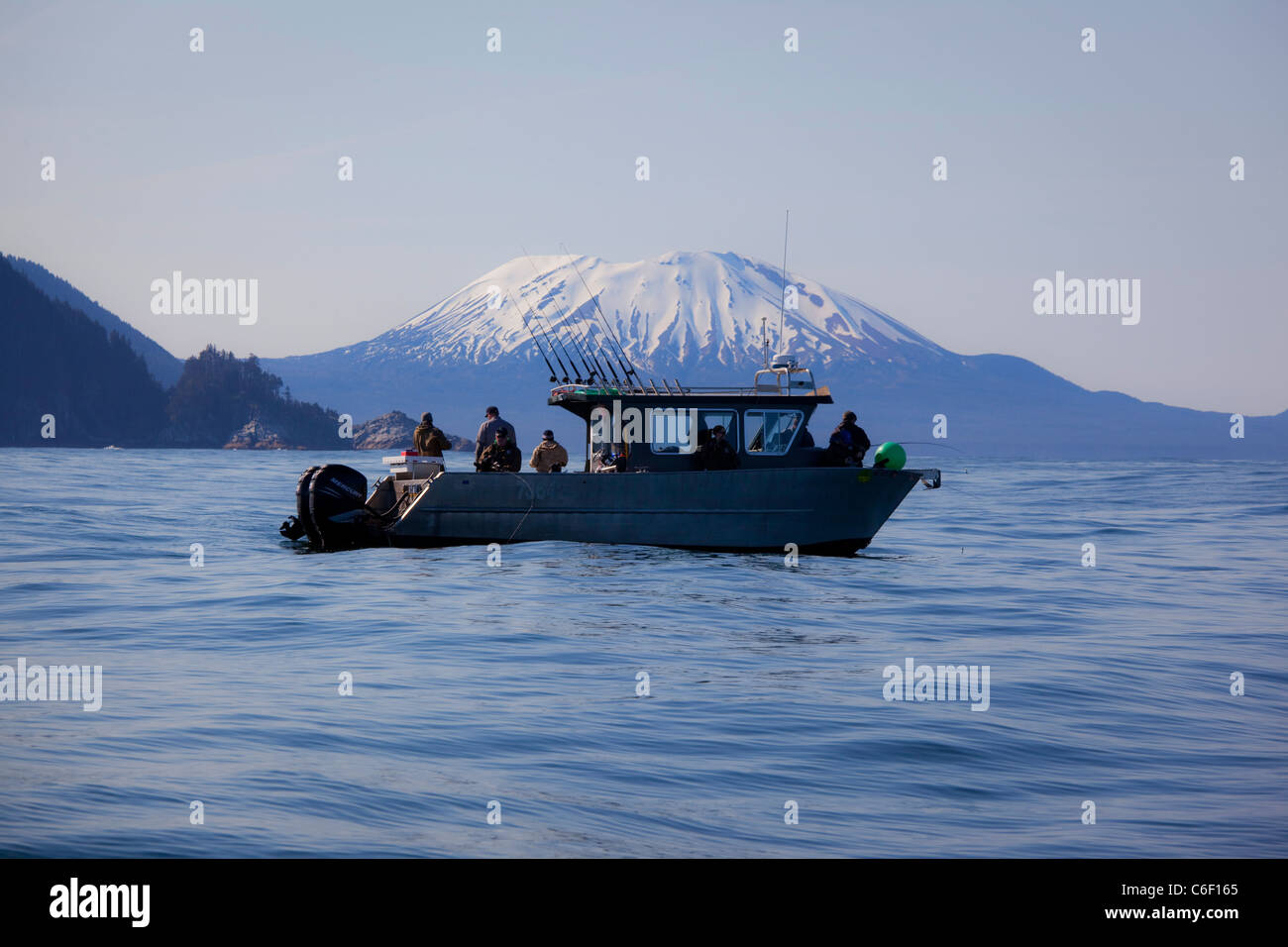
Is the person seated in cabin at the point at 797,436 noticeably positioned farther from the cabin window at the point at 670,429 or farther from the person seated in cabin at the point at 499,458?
the person seated in cabin at the point at 499,458

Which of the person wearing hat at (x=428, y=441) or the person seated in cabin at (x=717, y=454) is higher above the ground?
the person wearing hat at (x=428, y=441)

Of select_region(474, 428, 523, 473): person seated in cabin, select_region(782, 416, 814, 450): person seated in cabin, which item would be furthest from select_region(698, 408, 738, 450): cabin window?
select_region(474, 428, 523, 473): person seated in cabin

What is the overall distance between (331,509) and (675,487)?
299 inches

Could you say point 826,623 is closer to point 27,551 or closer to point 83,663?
point 83,663

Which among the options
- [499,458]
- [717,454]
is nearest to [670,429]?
[717,454]

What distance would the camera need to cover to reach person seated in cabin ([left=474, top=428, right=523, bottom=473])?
23062 millimetres

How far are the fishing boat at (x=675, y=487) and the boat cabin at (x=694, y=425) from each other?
2cm

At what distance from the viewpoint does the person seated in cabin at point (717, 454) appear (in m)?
21.8

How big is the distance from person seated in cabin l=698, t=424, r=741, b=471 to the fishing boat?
20 centimetres

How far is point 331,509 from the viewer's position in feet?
80.7

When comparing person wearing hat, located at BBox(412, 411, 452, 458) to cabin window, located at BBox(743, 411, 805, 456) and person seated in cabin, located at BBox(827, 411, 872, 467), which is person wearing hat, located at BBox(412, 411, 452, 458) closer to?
cabin window, located at BBox(743, 411, 805, 456)

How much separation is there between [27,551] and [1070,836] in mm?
23293

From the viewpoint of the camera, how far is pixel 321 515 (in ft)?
80.6

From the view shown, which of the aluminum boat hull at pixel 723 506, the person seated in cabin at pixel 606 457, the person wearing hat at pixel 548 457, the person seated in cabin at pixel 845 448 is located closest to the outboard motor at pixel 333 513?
the person wearing hat at pixel 548 457
